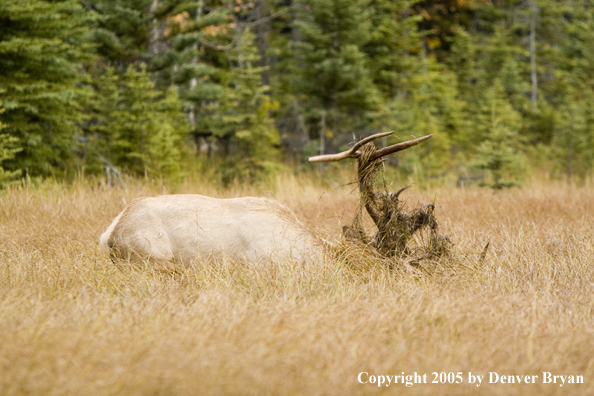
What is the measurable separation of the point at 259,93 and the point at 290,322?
994 cm

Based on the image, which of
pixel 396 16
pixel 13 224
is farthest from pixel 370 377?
pixel 396 16

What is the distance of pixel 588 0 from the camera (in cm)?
2744

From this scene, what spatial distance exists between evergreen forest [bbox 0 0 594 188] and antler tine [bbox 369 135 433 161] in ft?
0.83

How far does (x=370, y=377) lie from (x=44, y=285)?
2.72 m

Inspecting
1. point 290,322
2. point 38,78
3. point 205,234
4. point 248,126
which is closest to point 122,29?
point 38,78

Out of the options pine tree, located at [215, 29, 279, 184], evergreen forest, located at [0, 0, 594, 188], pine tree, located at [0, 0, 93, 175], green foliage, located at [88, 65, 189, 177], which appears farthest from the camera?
pine tree, located at [215, 29, 279, 184]

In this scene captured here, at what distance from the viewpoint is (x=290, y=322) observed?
351 centimetres

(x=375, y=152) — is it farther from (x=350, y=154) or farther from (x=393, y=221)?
(x=393, y=221)

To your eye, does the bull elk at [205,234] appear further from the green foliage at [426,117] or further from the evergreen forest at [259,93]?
the green foliage at [426,117]

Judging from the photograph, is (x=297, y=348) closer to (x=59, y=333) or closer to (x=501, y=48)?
(x=59, y=333)

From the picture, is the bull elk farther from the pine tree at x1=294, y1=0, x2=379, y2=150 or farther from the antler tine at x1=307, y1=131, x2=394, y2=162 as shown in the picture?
the pine tree at x1=294, y1=0, x2=379, y2=150

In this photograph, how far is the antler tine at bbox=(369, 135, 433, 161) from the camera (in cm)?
479

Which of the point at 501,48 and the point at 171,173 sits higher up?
the point at 501,48

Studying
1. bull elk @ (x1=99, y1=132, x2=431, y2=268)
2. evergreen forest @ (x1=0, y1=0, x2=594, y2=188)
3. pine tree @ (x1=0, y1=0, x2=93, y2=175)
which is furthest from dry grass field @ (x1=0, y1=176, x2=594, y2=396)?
pine tree @ (x1=0, y1=0, x2=93, y2=175)
